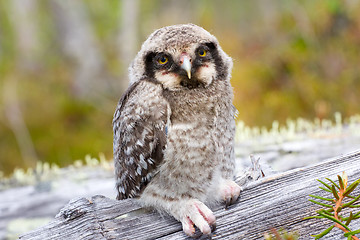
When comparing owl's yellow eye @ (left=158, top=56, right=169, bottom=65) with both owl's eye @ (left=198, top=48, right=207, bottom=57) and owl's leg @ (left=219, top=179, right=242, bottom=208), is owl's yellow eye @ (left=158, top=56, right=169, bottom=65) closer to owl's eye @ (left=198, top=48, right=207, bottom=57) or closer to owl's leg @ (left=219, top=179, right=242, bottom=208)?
owl's eye @ (left=198, top=48, right=207, bottom=57)

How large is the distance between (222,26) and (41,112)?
549 cm

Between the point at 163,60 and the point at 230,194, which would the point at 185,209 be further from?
the point at 163,60

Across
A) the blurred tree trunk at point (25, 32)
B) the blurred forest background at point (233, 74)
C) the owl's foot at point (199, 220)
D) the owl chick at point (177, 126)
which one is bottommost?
the owl's foot at point (199, 220)

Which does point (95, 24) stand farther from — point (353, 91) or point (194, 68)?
point (194, 68)

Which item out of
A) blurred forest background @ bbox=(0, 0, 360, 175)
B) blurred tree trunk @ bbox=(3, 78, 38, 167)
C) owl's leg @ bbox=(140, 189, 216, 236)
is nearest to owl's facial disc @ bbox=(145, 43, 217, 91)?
owl's leg @ bbox=(140, 189, 216, 236)

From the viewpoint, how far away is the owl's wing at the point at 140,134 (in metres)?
2.52

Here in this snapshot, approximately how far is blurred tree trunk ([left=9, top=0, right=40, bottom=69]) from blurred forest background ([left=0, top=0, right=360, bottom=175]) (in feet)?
0.24

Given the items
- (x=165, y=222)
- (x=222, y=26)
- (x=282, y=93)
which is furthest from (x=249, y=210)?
(x=222, y=26)

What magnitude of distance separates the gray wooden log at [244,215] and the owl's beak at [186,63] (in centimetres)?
71

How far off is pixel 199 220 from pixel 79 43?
9.88 metres

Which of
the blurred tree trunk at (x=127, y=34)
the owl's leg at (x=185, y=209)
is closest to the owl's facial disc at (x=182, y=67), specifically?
the owl's leg at (x=185, y=209)

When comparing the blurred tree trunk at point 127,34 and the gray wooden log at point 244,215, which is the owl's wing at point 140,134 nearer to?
the gray wooden log at point 244,215

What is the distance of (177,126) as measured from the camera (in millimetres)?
2537

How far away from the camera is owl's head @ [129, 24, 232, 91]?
2531mm
